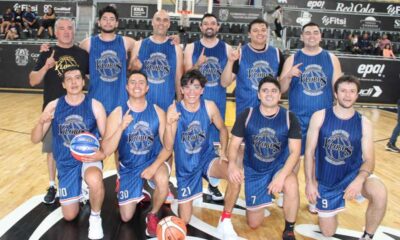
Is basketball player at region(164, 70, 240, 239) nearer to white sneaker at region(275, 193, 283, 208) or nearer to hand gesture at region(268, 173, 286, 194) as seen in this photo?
hand gesture at region(268, 173, 286, 194)

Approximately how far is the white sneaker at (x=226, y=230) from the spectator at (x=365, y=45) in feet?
39.9

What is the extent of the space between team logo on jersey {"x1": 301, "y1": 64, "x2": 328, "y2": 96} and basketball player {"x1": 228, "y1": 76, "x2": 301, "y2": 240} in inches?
24.1

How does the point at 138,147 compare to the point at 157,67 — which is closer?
the point at 138,147

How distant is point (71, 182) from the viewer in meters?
3.84

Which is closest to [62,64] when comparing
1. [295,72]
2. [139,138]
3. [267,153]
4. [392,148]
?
[139,138]

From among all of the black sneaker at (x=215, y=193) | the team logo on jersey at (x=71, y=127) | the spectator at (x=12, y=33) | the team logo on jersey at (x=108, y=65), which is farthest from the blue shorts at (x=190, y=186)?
the spectator at (x=12, y=33)

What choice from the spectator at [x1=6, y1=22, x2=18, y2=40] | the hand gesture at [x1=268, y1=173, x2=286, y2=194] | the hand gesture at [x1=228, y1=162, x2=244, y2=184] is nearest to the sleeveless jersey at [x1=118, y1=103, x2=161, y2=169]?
the hand gesture at [x1=228, y1=162, x2=244, y2=184]

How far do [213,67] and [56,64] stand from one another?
1.66 meters

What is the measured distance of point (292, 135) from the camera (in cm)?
365

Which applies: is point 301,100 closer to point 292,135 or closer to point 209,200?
point 292,135

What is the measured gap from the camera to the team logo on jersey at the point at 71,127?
3777 mm

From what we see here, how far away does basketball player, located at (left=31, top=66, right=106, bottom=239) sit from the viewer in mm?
3709

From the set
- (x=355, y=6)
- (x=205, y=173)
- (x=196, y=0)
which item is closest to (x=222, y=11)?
(x=196, y=0)

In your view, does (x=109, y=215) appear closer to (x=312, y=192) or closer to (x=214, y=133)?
(x=214, y=133)
